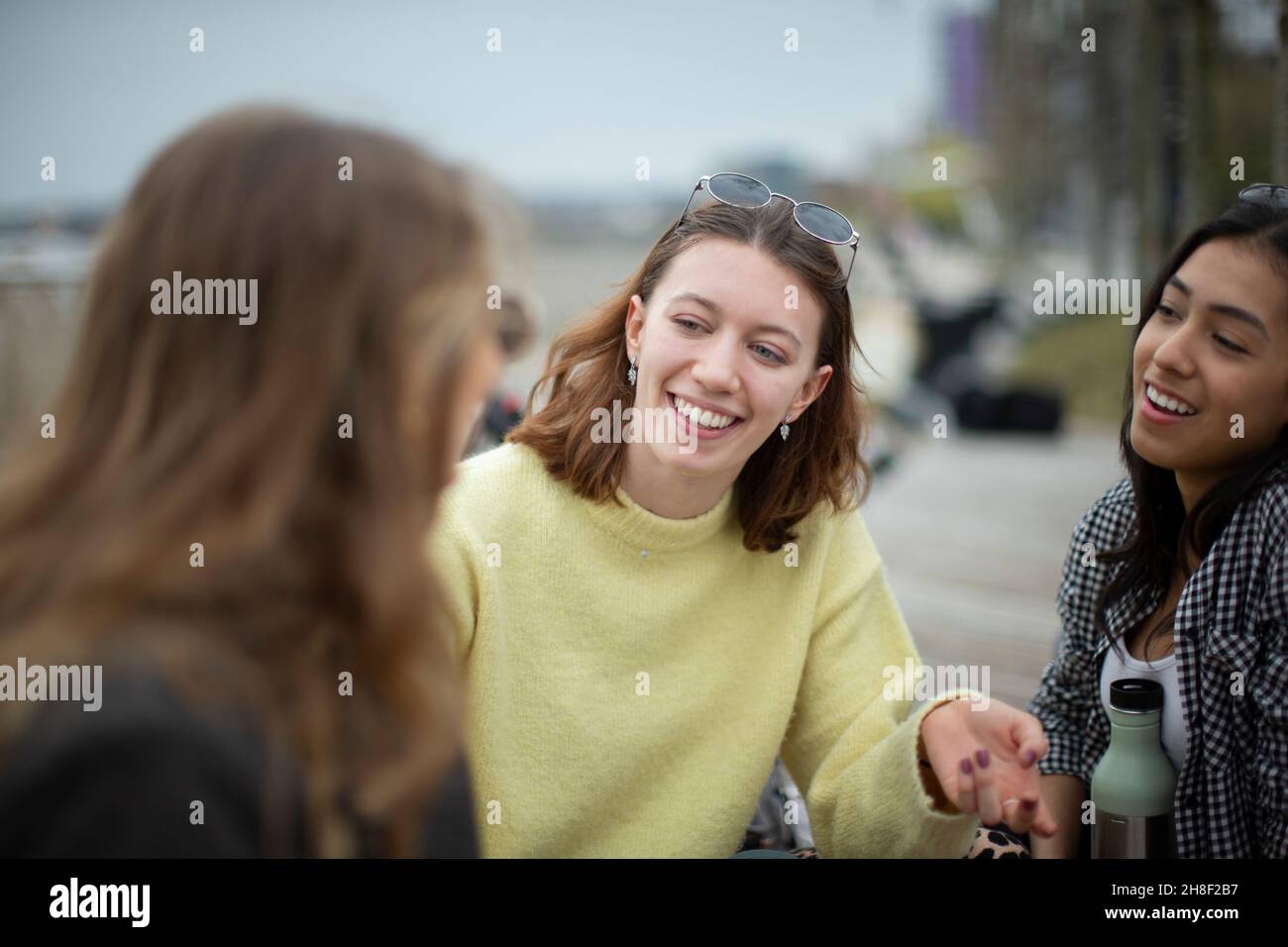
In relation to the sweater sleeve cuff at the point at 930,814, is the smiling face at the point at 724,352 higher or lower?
higher

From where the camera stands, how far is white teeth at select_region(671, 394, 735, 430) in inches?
84.8

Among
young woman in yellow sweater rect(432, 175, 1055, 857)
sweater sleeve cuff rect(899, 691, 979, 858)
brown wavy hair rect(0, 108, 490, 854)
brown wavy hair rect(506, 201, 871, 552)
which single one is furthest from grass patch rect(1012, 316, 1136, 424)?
brown wavy hair rect(0, 108, 490, 854)

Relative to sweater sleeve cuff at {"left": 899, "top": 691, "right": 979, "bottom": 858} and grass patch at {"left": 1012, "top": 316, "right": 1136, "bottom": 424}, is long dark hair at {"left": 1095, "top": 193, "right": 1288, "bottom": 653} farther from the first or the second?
grass patch at {"left": 1012, "top": 316, "right": 1136, "bottom": 424}

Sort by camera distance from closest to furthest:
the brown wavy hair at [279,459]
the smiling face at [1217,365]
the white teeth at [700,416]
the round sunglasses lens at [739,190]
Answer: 1. the brown wavy hair at [279,459]
2. the smiling face at [1217,365]
3. the white teeth at [700,416]
4. the round sunglasses lens at [739,190]

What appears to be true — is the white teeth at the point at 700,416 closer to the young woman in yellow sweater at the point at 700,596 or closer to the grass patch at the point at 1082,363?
the young woman in yellow sweater at the point at 700,596

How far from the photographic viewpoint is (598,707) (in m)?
2.14

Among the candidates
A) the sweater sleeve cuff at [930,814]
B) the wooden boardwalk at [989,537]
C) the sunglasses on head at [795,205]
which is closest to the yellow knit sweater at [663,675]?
the sweater sleeve cuff at [930,814]

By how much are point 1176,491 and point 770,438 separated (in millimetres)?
794

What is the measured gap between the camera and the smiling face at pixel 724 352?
2.16 metres

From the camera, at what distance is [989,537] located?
5805 millimetres

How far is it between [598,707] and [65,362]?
1.14 metres

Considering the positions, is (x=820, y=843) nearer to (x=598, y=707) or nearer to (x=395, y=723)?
(x=598, y=707)

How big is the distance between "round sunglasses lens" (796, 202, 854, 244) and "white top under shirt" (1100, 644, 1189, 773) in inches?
37.8
